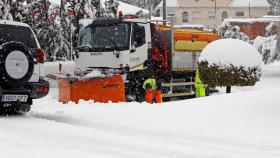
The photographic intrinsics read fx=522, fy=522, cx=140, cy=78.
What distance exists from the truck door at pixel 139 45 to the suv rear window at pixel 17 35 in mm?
5317

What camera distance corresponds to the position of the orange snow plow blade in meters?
15.0

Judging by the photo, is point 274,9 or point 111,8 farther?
point 274,9

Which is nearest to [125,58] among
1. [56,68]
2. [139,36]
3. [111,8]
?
[139,36]

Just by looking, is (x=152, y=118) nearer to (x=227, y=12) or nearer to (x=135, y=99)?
(x=135, y=99)

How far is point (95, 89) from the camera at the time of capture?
15.3 metres

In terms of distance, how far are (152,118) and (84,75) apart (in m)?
6.12

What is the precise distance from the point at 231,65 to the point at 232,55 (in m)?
0.27

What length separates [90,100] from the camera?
599 inches

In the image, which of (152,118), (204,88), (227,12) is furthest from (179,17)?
(152,118)

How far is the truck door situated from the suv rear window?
5.32 meters

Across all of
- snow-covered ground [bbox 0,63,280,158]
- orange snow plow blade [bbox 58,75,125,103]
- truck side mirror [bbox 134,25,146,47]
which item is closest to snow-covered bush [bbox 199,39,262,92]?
snow-covered ground [bbox 0,63,280,158]

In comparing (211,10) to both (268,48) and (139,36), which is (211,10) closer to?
(268,48)

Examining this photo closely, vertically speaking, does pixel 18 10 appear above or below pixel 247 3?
below

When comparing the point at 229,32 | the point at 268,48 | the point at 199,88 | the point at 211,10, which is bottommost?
the point at 199,88
